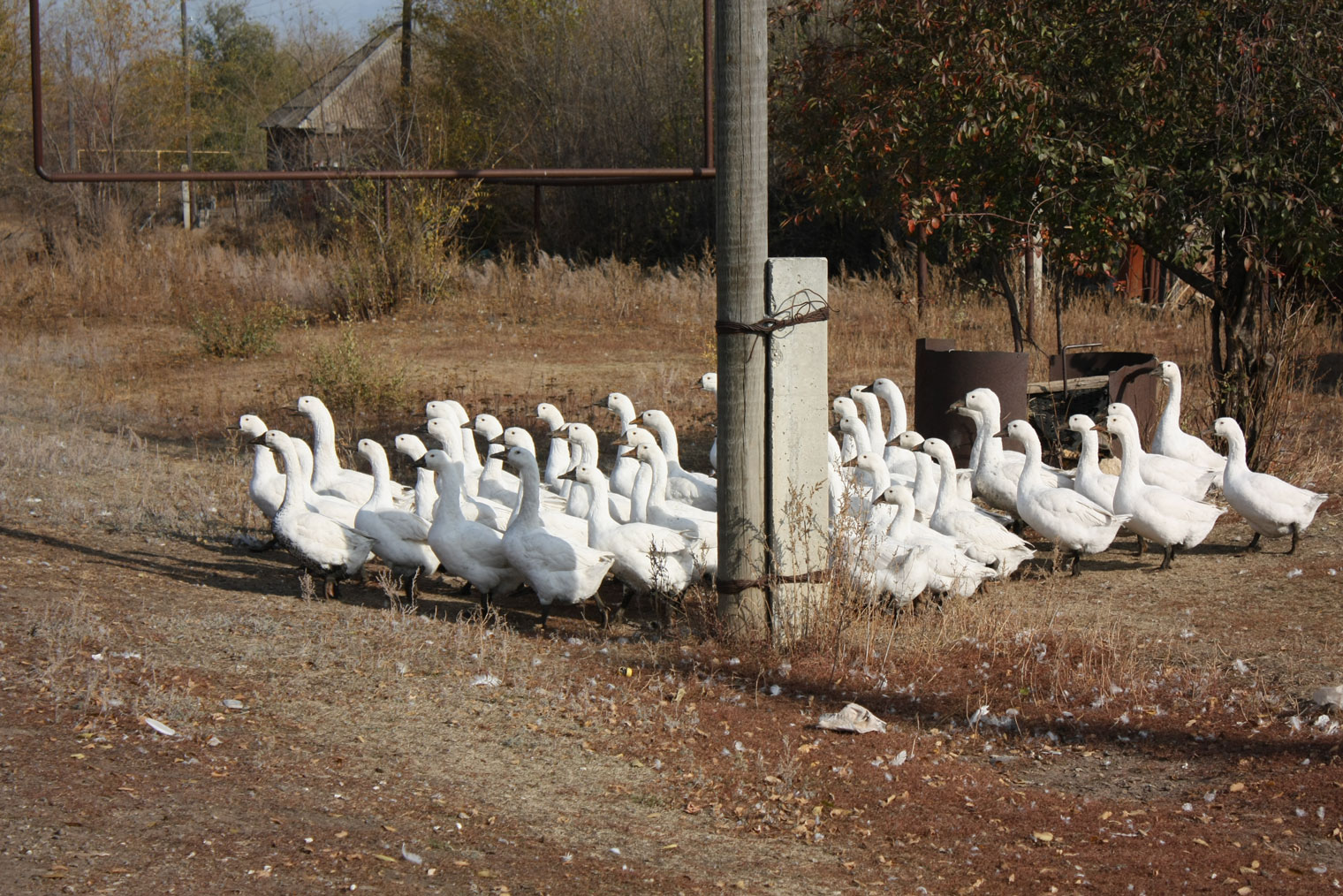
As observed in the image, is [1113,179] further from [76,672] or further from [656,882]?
[76,672]

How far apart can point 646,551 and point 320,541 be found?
1983 mm

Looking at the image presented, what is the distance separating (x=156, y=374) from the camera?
16.5 metres

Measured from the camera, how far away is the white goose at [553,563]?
23.6 feet

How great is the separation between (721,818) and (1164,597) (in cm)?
426

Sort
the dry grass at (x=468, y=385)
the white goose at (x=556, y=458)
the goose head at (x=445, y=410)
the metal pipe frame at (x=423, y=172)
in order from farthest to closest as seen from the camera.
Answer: the goose head at (x=445, y=410)
the white goose at (x=556, y=458)
the metal pipe frame at (x=423, y=172)
the dry grass at (x=468, y=385)

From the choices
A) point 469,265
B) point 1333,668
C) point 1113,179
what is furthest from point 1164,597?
point 469,265

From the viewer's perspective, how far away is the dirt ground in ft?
13.5

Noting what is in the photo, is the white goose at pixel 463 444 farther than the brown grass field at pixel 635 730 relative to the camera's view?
Yes

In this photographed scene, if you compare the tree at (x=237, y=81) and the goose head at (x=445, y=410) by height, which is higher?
the tree at (x=237, y=81)

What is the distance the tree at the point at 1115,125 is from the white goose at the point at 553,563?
3489 mm

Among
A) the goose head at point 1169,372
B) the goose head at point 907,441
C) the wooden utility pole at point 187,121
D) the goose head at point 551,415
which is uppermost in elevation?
the wooden utility pole at point 187,121

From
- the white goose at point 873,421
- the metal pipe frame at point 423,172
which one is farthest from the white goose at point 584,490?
the white goose at point 873,421

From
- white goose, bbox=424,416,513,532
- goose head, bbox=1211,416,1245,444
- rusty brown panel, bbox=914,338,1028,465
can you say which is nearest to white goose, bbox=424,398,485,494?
white goose, bbox=424,416,513,532

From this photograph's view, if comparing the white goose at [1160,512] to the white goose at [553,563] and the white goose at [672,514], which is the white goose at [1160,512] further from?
the white goose at [553,563]
